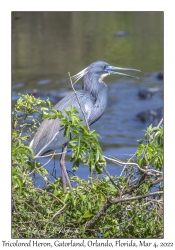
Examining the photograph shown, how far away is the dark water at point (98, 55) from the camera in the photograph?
43.6 ft

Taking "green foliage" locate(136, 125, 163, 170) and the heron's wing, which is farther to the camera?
the heron's wing

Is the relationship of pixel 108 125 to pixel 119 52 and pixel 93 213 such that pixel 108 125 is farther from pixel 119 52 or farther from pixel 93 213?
pixel 93 213

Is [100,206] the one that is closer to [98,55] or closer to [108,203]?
[108,203]

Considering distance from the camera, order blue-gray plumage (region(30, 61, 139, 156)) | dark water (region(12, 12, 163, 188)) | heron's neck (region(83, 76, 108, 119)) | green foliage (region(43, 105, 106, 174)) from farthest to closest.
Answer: dark water (region(12, 12, 163, 188)) < heron's neck (region(83, 76, 108, 119)) < blue-gray plumage (region(30, 61, 139, 156)) < green foliage (region(43, 105, 106, 174))

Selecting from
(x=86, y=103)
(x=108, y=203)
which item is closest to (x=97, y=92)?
(x=86, y=103)

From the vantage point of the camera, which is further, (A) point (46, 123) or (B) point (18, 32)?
(B) point (18, 32)

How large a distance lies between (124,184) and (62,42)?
15.6 metres

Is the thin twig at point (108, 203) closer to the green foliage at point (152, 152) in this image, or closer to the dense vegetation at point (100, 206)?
the dense vegetation at point (100, 206)

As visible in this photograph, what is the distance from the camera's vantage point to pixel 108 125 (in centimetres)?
1262

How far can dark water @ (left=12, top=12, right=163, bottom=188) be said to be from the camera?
43.6 feet

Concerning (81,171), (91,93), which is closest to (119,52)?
(81,171)

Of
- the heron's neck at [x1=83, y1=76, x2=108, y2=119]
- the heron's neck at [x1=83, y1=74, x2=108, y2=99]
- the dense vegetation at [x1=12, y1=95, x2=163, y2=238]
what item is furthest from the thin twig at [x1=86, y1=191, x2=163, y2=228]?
the heron's neck at [x1=83, y1=74, x2=108, y2=99]

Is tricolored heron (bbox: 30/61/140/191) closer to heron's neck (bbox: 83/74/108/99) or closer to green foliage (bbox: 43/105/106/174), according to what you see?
heron's neck (bbox: 83/74/108/99)

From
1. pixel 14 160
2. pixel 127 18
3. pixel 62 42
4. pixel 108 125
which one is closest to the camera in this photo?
pixel 14 160
